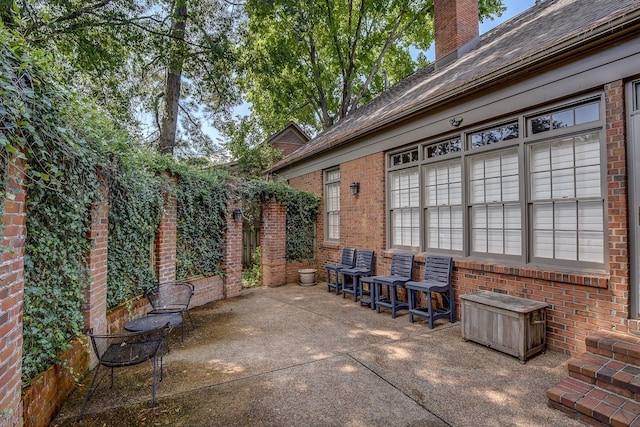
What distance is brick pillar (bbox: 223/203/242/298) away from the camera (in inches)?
267

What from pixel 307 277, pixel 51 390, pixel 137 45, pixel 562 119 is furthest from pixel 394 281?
pixel 137 45

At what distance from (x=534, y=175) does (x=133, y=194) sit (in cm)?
534

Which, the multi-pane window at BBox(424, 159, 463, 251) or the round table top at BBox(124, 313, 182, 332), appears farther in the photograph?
the multi-pane window at BBox(424, 159, 463, 251)

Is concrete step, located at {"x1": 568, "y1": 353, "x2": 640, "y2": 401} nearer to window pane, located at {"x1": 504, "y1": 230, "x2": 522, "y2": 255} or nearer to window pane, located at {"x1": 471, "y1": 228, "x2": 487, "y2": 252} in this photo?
window pane, located at {"x1": 504, "y1": 230, "x2": 522, "y2": 255}

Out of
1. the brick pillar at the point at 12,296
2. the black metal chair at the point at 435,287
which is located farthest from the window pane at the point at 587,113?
the brick pillar at the point at 12,296

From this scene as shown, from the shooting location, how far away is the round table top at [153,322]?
11.5 feet

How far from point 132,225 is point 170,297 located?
1169 millimetres

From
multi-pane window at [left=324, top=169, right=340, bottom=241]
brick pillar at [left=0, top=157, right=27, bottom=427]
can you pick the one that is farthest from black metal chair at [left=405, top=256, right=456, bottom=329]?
brick pillar at [left=0, top=157, right=27, bottom=427]

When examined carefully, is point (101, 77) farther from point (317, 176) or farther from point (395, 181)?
point (395, 181)

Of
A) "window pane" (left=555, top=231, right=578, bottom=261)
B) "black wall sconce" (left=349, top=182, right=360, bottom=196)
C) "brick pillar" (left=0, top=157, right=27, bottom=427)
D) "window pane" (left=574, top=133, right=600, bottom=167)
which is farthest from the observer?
"black wall sconce" (left=349, top=182, right=360, bottom=196)

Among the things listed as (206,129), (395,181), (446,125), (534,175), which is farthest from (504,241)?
(206,129)

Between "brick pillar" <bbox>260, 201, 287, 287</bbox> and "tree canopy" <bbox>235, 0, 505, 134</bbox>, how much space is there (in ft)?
21.0

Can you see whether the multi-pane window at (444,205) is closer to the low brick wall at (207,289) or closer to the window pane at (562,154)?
the window pane at (562,154)

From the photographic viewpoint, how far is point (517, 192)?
4.40 metres
